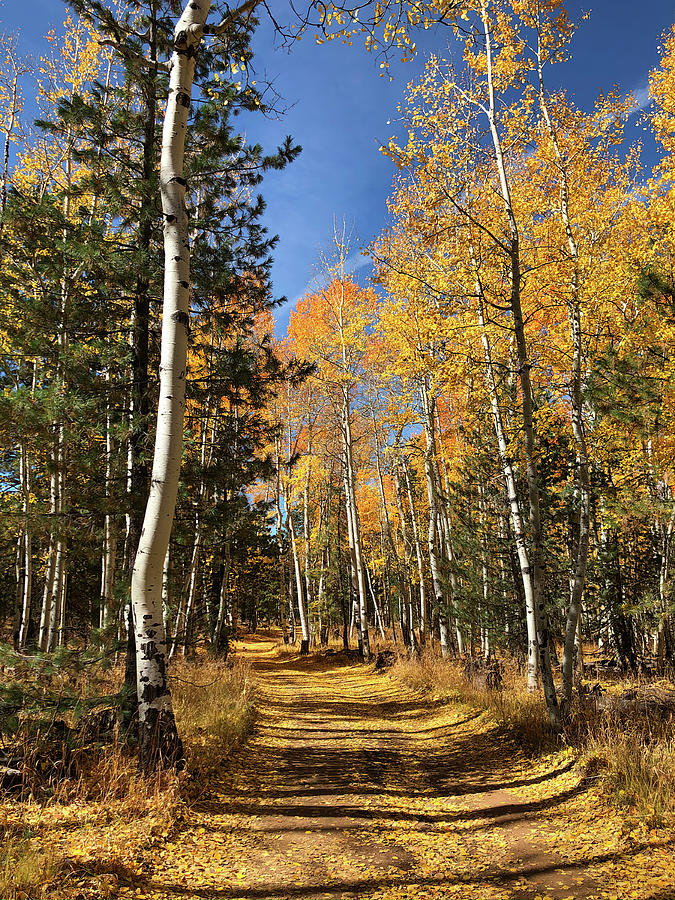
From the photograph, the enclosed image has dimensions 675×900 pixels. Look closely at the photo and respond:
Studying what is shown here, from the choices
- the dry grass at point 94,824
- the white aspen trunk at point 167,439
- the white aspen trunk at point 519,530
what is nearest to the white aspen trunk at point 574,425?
the white aspen trunk at point 519,530

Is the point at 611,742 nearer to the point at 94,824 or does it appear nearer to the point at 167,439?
the point at 94,824

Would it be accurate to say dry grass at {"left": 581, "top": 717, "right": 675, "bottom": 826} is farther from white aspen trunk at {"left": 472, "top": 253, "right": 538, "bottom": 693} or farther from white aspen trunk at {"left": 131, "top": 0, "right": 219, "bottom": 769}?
white aspen trunk at {"left": 131, "top": 0, "right": 219, "bottom": 769}

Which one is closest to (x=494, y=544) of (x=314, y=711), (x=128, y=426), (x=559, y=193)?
(x=314, y=711)

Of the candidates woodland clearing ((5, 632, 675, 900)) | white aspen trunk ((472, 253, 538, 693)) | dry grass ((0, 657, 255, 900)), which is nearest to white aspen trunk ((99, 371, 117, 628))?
dry grass ((0, 657, 255, 900))

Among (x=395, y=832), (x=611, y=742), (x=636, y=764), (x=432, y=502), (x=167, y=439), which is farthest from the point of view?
(x=432, y=502)

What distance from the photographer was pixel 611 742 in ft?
15.4

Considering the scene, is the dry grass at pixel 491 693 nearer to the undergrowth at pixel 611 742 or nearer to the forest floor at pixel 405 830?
the undergrowth at pixel 611 742

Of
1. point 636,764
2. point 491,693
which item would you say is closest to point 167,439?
point 636,764

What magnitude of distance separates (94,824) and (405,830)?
7.90ft

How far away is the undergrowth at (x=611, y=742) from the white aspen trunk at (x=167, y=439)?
387 cm

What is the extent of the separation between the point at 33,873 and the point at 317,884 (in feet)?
5.57

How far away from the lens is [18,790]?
12.5 feet

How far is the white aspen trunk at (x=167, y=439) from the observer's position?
426 centimetres

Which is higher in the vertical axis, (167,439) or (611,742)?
(167,439)
